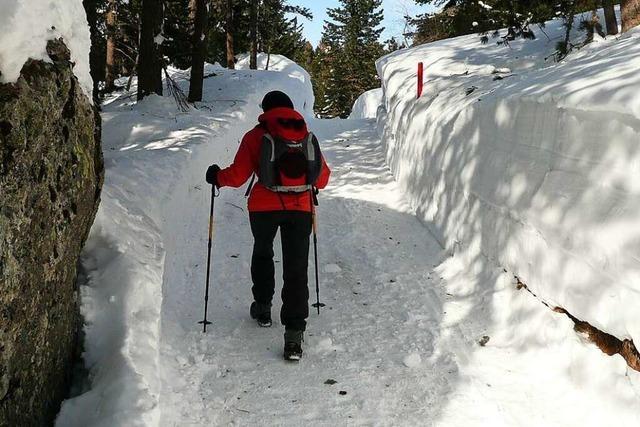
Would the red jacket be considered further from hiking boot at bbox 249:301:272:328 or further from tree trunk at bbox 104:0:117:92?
tree trunk at bbox 104:0:117:92

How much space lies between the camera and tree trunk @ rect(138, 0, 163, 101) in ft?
33.7

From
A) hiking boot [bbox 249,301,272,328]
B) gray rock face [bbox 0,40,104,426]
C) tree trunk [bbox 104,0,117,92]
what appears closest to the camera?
gray rock face [bbox 0,40,104,426]

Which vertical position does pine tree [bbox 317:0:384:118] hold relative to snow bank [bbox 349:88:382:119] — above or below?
above

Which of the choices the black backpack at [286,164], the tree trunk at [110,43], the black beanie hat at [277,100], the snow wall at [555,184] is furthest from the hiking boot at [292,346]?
the tree trunk at [110,43]

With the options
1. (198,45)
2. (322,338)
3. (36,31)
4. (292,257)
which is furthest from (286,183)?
(198,45)

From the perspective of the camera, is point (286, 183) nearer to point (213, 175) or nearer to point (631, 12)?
point (213, 175)

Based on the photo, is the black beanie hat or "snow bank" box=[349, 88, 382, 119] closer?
the black beanie hat

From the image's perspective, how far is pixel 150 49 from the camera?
34.3 ft

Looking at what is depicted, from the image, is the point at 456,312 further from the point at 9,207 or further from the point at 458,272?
the point at 9,207

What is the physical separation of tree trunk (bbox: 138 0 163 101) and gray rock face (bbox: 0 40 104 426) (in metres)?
7.74

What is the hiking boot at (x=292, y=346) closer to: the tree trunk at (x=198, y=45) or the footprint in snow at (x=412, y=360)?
the footprint in snow at (x=412, y=360)

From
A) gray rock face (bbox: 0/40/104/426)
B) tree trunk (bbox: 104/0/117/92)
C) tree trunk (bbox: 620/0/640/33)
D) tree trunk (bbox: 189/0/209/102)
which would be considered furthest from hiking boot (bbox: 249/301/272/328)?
tree trunk (bbox: 104/0/117/92)

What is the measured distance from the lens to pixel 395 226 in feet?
25.5

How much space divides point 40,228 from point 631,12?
338 inches
